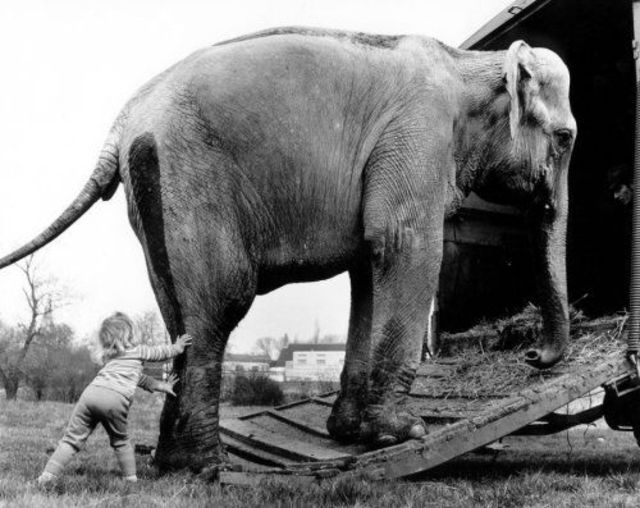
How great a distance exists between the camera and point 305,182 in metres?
4.15

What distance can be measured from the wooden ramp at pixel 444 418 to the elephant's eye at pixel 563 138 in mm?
1278

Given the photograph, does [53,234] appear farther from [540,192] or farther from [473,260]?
[473,260]

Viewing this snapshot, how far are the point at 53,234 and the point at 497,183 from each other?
2.74 meters

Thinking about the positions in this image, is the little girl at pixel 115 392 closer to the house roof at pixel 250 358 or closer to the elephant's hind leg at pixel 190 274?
the elephant's hind leg at pixel 190 274

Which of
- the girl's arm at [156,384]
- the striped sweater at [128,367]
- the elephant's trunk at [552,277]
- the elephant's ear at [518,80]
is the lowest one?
the girl's arm at [156,384]

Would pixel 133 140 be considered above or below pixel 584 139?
below

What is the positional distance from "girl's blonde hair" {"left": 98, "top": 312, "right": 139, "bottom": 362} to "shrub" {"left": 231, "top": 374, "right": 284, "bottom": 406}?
14171mm

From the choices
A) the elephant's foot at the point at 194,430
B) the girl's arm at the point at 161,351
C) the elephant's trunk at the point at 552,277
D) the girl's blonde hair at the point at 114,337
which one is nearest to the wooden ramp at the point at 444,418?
the elephant's trunk at the point at 552,277

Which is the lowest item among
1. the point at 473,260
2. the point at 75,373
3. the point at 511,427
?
the point at 75,373

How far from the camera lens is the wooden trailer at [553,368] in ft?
12.8

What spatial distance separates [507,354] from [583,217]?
257 cm

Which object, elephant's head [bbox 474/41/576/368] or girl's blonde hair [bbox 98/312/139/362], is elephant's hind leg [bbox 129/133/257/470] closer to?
girl's blonde hair [bbox 98/312/139/362]

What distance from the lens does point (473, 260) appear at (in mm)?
7047

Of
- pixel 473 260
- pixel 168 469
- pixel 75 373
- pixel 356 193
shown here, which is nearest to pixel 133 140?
pixel 356 193
